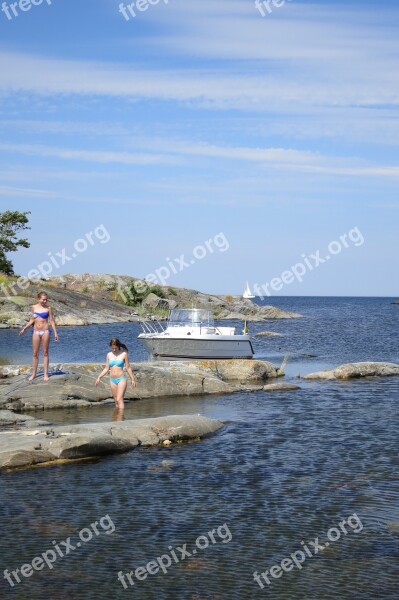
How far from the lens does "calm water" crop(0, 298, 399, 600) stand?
10875 mm

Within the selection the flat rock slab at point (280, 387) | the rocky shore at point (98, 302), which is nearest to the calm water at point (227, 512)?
the flat rock slab at point (280, 387)

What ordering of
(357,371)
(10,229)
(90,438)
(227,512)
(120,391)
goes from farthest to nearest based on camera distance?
(10,229) < (357,371) < (120,391) < (90,438) < (227,512)

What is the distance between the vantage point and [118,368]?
2145 centimetres

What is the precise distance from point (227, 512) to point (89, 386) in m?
12.2

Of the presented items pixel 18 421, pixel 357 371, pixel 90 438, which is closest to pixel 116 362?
pixel 18 421

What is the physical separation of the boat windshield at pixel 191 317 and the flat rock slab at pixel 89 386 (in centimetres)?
689

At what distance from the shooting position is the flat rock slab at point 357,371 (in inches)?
1357

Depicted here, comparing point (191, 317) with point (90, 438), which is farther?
point (191, 317)

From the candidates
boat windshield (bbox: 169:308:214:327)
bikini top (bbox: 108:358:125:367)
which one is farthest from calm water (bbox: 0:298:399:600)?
boat windshield (bbox: 169:308:214:327)

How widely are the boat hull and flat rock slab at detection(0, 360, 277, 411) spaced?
18.2ft

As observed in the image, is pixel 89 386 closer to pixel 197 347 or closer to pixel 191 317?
pixel 197 347

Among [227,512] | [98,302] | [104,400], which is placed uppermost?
[98,302]

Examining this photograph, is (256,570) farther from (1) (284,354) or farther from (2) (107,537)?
(1) (284,354)

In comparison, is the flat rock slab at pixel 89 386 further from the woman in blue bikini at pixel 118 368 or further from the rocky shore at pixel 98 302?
the rocky shore at pixel 98 302
